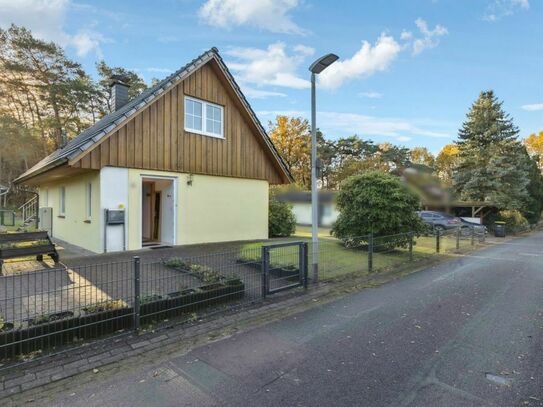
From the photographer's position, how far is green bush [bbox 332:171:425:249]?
1171 cm

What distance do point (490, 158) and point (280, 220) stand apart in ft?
78.5

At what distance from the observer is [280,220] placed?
16.2m

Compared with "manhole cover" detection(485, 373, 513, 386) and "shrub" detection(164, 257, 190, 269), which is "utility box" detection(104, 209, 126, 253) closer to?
"shrub" detection(164, 257, 190, 269)

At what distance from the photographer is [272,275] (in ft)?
21.8

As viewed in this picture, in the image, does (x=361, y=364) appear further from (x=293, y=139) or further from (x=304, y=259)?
(x=293, y=139)

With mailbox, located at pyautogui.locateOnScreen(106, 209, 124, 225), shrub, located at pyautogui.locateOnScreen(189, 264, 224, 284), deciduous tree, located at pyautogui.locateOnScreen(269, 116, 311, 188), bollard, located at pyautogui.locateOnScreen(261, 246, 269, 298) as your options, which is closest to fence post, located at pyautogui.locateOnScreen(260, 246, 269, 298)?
bollard, located at pyautogui.locateOnScreen(261, 246, 269, 298)

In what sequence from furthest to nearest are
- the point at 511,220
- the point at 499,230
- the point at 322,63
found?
the point at 511,220, the point at 499,230, the point at 322,63

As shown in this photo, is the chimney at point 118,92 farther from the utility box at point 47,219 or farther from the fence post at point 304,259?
the fence post at point 304,259

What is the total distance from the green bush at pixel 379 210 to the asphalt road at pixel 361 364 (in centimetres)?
571

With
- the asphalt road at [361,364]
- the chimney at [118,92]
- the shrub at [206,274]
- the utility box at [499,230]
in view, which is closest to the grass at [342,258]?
the shrub at [206,274]

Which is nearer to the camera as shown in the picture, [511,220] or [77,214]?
[77,214]

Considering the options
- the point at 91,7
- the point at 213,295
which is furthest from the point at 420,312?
the point at 91,7

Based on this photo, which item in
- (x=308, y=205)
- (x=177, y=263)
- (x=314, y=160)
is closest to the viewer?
(x=177, y=263)

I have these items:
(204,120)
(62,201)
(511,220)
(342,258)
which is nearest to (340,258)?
(342,258)
